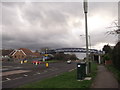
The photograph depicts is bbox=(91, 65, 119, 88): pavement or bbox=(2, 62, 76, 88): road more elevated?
bbox=(91, 65, 119, 88): pavement

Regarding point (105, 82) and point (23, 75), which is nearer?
point (105, 82)

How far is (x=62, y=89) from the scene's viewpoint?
338 inches

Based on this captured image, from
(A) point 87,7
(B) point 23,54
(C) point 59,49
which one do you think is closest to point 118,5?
(A) point 87,7

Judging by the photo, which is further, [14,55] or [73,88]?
[14,55]

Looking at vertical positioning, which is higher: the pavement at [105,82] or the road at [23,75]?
the pavement at [105,82]

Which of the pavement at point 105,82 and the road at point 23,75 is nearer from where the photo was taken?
the pavement at point 105,82

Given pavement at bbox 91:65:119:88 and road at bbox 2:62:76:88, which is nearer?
pavement at bbox 91:65:119:88

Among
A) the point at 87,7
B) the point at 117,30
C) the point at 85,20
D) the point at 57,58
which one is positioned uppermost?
the point at 87,7

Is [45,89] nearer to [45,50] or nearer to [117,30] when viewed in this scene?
[117,30]

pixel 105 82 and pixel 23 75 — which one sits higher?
pixel 105 82

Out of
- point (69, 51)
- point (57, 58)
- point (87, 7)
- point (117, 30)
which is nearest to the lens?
point (117, 30)

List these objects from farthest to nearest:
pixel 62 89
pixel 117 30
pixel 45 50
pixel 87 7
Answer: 1. pixel 45 50
2. pixel 87 7
3. pixel 117 30
4. pixel 62 89

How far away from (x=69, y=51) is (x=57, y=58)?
1842cm

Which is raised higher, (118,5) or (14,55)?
(118,5)
